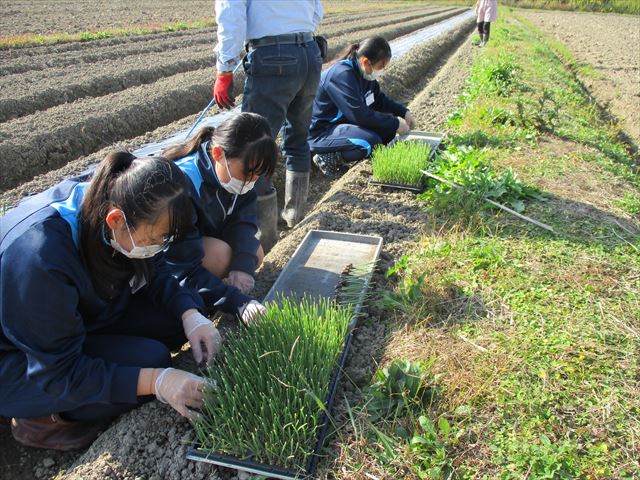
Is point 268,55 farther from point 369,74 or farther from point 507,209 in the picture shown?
point 507,209

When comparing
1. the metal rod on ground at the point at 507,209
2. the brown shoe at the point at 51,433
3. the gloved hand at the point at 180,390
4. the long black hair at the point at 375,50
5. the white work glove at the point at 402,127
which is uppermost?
the long black hair at the point at 375,50

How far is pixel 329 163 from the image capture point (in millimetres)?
4496

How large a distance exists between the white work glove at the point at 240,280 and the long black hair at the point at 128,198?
2.78 feet

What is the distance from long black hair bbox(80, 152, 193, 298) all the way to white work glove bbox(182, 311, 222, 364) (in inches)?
18.7

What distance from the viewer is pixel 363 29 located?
58.6 ft

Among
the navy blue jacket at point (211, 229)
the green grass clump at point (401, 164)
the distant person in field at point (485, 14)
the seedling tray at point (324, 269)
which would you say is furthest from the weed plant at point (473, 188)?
the distant person in field at point (485, 14)

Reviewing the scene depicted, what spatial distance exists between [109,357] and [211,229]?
0.92m

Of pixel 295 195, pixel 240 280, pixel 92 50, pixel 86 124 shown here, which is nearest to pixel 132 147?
pixel 86 124

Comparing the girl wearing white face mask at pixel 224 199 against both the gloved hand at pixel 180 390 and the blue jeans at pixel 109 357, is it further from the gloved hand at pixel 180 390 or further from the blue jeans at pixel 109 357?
the gloved hand at pixel 180 390

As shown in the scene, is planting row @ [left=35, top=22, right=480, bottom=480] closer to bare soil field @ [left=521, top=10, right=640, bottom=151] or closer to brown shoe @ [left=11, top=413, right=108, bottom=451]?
brown shoe @ [left=11, top=413, right=108, bottom=451]

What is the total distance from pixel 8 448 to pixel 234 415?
3.45 feet

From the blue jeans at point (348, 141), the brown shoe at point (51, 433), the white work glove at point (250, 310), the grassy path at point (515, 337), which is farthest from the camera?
the blue jeans at point (348, 141)

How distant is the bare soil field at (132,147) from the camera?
1699mm

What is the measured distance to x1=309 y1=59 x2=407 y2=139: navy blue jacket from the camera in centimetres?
399
